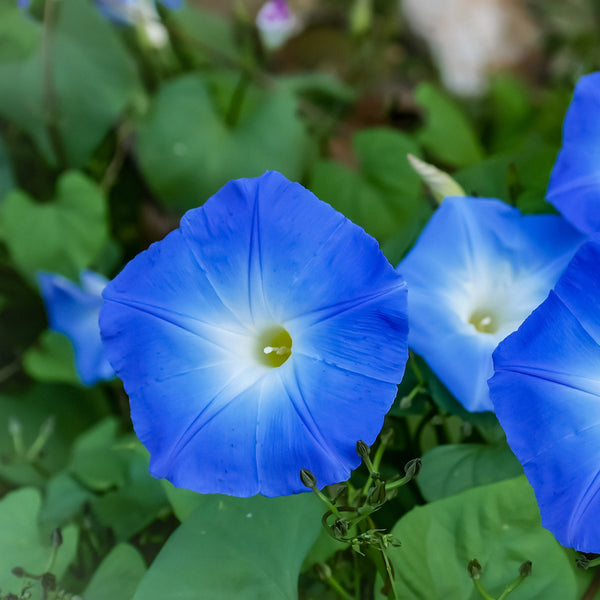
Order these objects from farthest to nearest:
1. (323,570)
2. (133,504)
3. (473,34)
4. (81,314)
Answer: (473,34), (81,314), (133,504), (323,570)

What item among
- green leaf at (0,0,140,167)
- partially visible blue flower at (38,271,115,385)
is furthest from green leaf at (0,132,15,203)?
partially visible blue flower at (38,271,115,385)

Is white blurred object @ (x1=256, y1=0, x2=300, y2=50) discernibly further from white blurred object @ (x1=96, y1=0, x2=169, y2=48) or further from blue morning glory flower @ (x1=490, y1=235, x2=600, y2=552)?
→ blue morning glory flower @ (x1=490, y1=235, x2=600, y2=552)

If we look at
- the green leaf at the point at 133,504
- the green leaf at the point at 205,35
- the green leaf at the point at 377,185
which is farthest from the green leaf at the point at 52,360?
the green leaf at the point at 205,35

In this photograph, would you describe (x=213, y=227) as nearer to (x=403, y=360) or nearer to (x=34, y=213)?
(x=403, y=360)

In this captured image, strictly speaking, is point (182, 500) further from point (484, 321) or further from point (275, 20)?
point (275, 20)

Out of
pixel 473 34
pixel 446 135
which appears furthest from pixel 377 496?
pixel 473 34

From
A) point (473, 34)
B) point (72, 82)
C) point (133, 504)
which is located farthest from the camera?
point (473, 34)

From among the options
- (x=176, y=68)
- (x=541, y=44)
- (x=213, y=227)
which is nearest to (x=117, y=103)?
(x=176, y=68)
